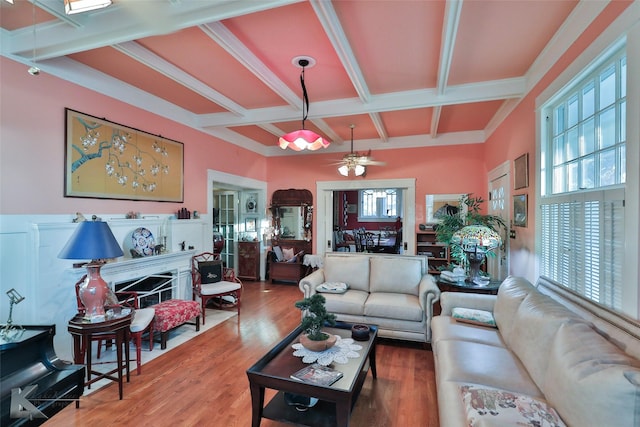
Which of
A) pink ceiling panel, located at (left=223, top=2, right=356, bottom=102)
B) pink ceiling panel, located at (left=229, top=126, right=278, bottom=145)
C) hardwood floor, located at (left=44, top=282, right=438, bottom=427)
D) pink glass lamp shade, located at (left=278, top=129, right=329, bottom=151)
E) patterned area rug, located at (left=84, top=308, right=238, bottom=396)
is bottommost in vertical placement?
hardwood floor, located at (left=44, top=282, right=438, bottom=427)

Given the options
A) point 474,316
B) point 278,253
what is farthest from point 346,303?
point 278,253

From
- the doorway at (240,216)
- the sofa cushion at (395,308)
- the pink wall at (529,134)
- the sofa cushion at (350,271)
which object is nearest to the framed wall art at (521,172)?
the pink wall at (529,134)

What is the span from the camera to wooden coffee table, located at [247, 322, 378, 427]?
1707 mm

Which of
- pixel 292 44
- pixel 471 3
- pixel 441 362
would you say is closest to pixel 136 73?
pixel 292 44

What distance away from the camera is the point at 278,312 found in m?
4.40

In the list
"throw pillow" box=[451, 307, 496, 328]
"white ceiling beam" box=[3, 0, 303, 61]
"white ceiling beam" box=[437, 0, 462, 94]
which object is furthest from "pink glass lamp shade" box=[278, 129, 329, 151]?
"throw pillow" box=[451, 307, 496, 328]

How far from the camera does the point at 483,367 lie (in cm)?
189

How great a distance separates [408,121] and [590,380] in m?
4.11

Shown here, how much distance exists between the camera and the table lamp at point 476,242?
3.22m

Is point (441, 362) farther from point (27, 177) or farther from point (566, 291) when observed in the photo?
point (27, 177)

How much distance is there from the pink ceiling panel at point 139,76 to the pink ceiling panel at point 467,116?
3340 millimetres

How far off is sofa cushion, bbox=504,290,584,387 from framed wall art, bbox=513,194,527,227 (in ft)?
4.21

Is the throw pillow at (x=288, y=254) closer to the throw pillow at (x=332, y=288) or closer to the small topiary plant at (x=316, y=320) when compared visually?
the throw pillow at (x=332, y=288)

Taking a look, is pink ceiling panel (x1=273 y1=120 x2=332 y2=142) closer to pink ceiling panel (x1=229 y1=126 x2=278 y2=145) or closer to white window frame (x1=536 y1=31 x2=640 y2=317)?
pink ceiling panel (x1=229 y1=126 x2=278 y2=145)
